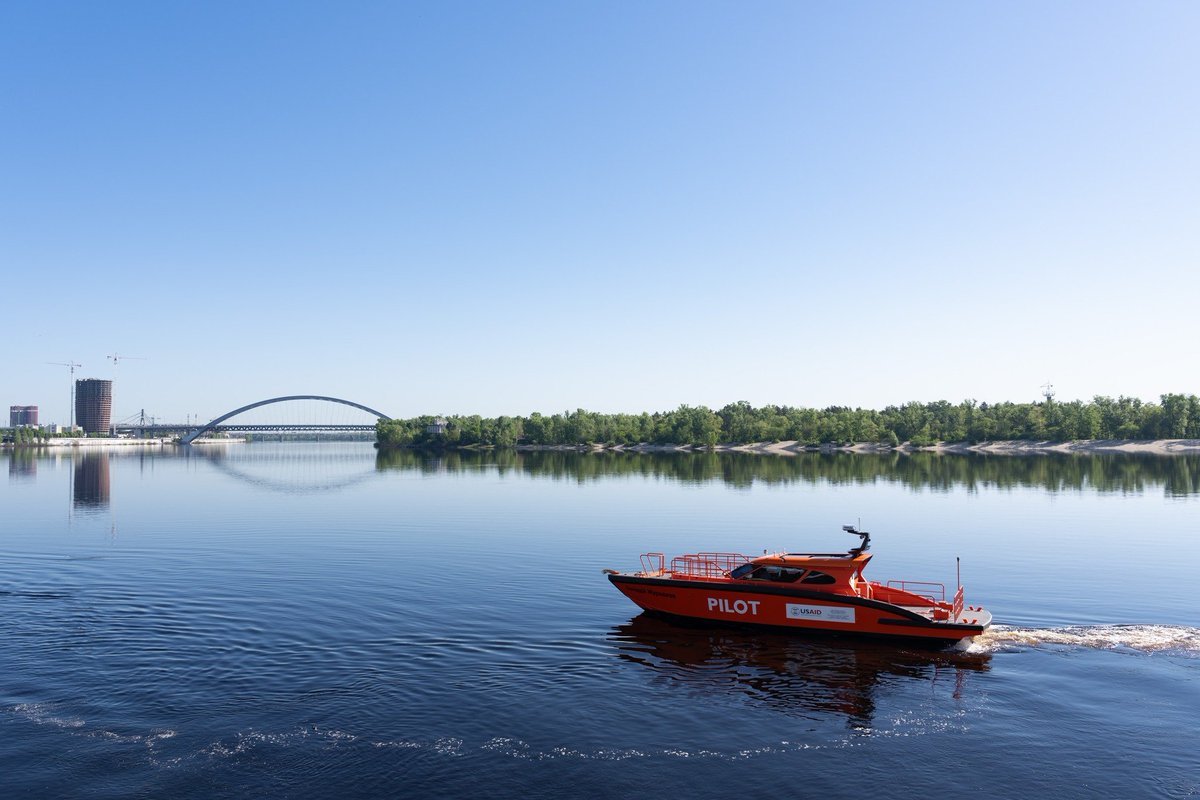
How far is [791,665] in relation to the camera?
26969 millimetres

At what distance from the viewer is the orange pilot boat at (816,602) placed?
94.6 ft

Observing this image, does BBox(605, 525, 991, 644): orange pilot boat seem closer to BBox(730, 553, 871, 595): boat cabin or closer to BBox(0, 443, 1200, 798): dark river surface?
BBox(730, 553, 871, 595): boat cabin

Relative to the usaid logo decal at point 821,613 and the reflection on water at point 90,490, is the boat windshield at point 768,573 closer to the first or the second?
the usaid logo decal at point 821,613

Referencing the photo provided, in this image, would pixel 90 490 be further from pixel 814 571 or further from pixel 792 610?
pixel 814 571

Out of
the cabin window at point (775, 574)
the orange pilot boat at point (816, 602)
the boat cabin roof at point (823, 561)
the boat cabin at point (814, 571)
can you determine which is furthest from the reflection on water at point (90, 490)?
the boat cabin roof at point (823, 561)

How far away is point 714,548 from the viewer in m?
52.0

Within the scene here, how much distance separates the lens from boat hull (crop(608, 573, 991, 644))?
28.5 metres

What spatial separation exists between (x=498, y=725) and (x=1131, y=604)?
30.6 meters

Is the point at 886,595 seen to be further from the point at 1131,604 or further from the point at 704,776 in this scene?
the point at 704,776

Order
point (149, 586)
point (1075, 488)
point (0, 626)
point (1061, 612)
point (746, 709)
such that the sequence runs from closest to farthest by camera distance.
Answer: point (746, 709) < point (0, 626) < point (1061, 612) < point (149, 586) < point (1075, 488)

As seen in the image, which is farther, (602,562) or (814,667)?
(602,562)

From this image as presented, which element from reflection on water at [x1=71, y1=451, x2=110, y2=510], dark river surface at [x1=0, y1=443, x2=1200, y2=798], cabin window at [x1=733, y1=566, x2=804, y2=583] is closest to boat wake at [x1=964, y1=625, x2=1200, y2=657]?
dark river surface at [x1=0, y1=443, x2=1200, y2=798]

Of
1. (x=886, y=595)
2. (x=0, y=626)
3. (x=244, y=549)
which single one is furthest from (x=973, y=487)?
(x=0, y=626)

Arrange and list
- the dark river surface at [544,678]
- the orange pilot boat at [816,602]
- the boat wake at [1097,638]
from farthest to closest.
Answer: the orange pilot boat at [816,602] < the boat wake at [1097,638] < the dark river surface at [544,678]
